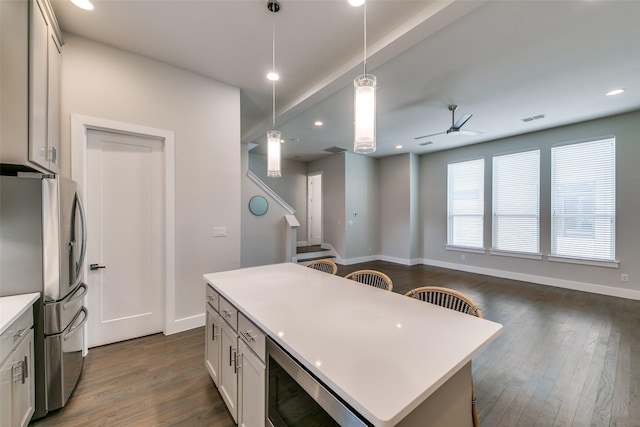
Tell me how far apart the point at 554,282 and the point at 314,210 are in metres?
6.26

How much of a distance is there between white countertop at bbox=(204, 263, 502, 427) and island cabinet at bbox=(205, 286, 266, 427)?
115mm

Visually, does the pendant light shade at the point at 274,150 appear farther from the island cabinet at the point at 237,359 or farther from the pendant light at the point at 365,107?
the island cabinet at the point at 237,359

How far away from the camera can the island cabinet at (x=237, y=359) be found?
4.23ft

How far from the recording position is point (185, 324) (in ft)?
9.79

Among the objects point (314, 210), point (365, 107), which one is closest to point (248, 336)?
point (365, 107)

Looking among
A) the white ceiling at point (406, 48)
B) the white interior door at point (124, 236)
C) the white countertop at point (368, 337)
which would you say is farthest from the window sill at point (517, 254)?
the white interior door at point (124, 236)

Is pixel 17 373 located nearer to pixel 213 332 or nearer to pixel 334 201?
pixel 213 332

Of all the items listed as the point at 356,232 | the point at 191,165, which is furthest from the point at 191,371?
the point at 356,232

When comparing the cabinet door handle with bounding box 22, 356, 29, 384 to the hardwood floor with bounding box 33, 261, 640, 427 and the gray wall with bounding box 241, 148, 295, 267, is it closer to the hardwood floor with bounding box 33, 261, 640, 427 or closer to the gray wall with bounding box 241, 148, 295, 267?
the hardwood floor with bounding box 33, 261, 640, 427

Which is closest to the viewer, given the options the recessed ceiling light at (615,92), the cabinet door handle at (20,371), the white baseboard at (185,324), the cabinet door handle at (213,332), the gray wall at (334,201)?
the cabinet door handle at (20,371)

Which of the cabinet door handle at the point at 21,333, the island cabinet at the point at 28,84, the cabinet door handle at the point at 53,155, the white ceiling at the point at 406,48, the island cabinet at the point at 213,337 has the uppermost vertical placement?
the white ceiling at the point at 406,48

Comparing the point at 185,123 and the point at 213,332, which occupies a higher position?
the point at 185,123

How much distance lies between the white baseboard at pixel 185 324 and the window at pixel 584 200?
20.9 ft

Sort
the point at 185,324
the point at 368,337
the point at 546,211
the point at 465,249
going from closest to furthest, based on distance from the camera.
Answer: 1. the point at 368,337
2. the point at 185,324
3. the point at 546,211
4. the point at 465,249
